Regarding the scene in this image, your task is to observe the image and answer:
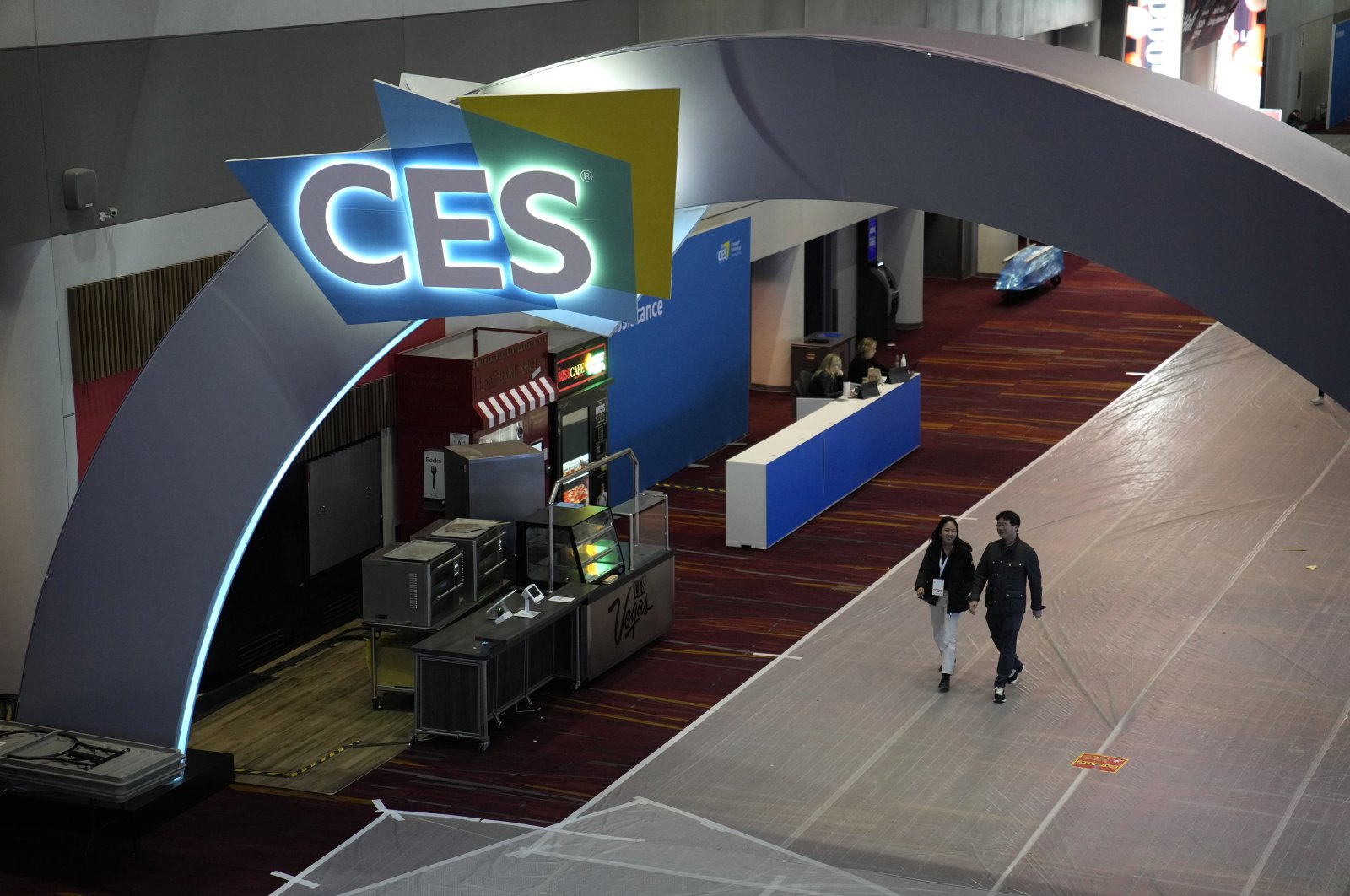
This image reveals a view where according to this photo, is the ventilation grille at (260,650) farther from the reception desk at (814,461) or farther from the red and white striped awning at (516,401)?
the reception desk at (814,461)

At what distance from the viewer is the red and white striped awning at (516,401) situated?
50.7 ft

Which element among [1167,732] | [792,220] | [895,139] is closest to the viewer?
[895,139]

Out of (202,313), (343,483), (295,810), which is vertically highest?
(202,313)

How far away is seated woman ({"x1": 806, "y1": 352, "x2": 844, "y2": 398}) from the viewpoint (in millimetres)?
20547

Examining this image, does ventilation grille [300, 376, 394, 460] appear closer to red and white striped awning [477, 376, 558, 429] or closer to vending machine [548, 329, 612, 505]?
red and white striped awning [477, 376, 558, 429]

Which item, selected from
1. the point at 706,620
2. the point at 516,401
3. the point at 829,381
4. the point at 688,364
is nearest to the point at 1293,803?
the point at 706,620

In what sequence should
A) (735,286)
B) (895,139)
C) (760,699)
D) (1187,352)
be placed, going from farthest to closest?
(1187,352) < (735,286) < (760,699) < (895,139)

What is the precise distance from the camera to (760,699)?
521 inches

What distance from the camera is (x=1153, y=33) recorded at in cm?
3550

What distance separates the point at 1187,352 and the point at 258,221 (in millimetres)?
17849

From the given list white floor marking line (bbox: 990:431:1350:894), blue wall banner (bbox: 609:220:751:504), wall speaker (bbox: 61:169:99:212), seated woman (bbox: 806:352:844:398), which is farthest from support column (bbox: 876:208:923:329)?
wall speaker (bbox: 61:169:99:212)

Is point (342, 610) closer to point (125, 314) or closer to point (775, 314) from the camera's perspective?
point (125, 314)

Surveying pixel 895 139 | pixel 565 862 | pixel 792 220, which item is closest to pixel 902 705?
pixel 565 862

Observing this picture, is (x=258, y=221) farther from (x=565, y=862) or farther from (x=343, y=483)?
(x=565, y=862)
